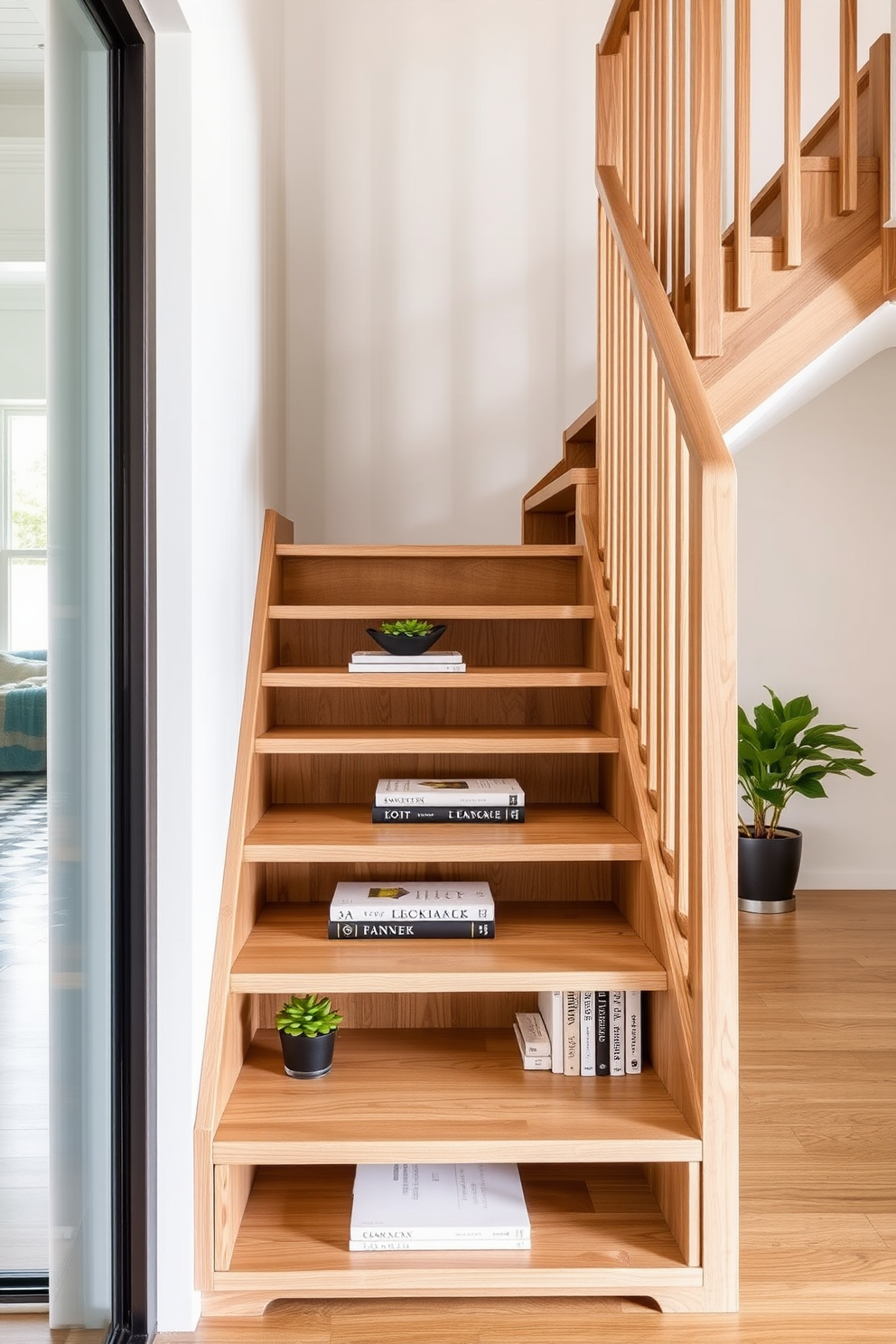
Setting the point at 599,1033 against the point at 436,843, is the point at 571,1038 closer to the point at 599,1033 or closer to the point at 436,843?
the point at 599,1033

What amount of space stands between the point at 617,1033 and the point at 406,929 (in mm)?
428

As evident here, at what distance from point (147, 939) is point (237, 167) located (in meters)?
1.60

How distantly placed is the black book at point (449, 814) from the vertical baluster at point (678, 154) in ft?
3.70

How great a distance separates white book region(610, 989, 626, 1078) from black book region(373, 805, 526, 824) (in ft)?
1.40

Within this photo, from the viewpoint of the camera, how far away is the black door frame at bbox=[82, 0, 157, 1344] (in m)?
1.55

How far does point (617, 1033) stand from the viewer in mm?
1861

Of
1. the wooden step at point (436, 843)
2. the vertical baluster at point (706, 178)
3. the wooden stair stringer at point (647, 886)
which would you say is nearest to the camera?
the wooden stair stringer at point (647, 886)

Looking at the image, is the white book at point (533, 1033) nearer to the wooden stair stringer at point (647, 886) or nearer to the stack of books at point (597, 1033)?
the stack of books at point (597, 1033)

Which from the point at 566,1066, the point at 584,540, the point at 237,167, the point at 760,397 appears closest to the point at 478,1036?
the point at 566,1066

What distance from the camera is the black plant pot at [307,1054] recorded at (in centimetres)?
181

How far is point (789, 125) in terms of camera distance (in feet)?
6.66

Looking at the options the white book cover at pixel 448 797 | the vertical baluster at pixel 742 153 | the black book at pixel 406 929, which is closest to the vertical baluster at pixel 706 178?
the vertical baluster at pixel 742 153

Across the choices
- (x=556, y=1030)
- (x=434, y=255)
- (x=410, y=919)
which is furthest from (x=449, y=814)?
(x=434, y=255)

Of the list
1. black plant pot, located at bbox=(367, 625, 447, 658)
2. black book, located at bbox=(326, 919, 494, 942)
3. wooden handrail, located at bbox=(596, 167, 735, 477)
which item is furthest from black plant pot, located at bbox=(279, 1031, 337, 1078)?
wooden handrail, located at bbox=(596, 167, 735, 477)
